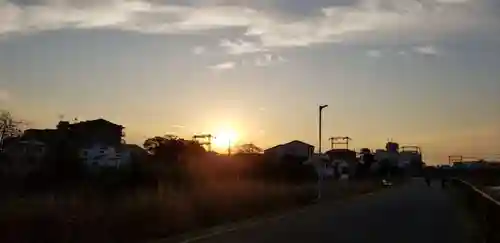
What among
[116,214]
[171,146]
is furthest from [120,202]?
[171,146]

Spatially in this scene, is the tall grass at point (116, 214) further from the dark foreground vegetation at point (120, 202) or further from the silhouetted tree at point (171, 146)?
the silhouetted tree at point (171, 146)

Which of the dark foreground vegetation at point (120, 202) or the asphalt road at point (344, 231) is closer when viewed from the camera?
the dark foreground vegetation at point (120, 202)

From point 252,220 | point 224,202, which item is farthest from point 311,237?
point 224,202

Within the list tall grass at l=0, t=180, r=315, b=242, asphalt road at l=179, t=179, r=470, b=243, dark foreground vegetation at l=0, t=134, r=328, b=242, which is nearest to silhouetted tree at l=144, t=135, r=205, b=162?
dark foreground vegetation at l=0, t=134, r=328, b=242

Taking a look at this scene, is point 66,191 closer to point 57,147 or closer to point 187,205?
point 187,205

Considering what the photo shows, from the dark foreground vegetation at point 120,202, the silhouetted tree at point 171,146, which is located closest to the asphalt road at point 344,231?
the dark foreground vegetation at point 120,202

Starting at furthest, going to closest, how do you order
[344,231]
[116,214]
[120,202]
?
[120,202]
[116,214]
[344,231]

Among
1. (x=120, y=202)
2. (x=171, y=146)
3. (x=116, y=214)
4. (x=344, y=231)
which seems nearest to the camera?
(x=344, y=231)

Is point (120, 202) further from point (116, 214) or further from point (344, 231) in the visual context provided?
point (344, 231)

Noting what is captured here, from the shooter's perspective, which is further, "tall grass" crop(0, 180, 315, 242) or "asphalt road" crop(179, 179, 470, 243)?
"asphalt road" crop(179, 179, 470, 243)

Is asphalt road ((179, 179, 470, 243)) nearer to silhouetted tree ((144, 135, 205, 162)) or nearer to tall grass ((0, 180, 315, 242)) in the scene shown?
tall grass ((0, 180, 315, 242))

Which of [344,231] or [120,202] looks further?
[120,202]

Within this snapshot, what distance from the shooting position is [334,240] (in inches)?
850

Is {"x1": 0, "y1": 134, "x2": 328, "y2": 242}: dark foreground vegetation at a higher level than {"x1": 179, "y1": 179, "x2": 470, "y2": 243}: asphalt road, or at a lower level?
higher
